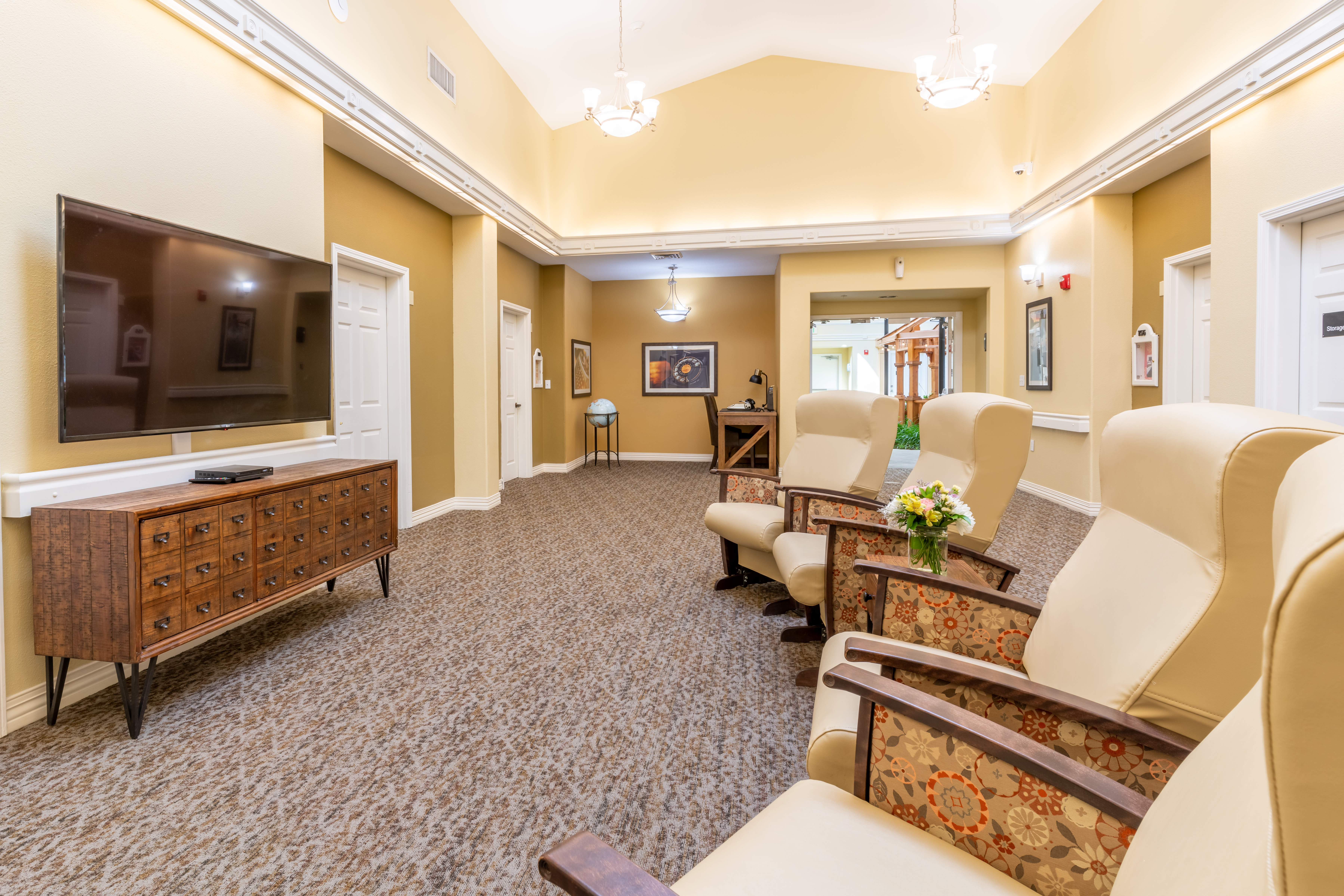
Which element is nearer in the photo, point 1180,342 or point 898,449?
point 1180,342

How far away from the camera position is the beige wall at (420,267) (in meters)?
4.20

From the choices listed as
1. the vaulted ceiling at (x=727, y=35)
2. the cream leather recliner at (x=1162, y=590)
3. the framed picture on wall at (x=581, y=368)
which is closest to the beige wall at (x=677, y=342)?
the framed picture on wall at (x=581, y=368)

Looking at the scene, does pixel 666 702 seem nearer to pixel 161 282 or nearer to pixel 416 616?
pixel 416 616

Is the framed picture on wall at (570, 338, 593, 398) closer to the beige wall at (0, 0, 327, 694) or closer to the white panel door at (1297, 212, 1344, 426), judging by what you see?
the beige wall at (0, 0, 327, 694)

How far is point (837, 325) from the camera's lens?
17531 millimetres

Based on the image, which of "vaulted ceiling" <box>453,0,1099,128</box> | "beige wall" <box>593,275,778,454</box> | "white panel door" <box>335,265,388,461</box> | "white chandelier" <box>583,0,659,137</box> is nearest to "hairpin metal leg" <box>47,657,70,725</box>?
"white panel door" <box>335,265,388,461</box>

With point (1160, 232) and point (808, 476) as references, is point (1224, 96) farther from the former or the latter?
point (808, 476)

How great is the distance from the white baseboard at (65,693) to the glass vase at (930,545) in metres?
2.33

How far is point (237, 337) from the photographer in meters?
2.75

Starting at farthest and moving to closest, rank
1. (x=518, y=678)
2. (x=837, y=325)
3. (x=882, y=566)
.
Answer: (x=837, y=325), (x=518, y=678), (x=882, y=566)

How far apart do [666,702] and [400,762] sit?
863 mm

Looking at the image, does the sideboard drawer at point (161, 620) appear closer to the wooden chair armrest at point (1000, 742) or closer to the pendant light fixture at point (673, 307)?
the wooden chair armrest at point (1000, 742)

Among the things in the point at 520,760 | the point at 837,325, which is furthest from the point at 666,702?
the point at 837,325

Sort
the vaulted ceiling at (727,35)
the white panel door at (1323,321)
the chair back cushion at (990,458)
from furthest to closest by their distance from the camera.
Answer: the vaulted ceiling at (727,35) < the white panel door at (1323,321) < the chair back cushion at (990,458)
